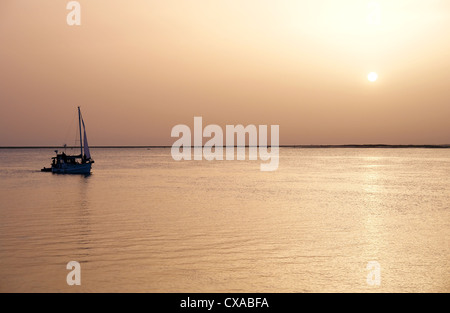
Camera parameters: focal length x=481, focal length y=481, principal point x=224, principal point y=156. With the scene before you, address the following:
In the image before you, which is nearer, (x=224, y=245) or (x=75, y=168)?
(x=224, y=245)

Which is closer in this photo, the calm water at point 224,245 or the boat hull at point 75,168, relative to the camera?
the calm water at point 224,245

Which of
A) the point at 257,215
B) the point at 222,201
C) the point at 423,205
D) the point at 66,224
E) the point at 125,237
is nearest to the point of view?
the point at 125,237

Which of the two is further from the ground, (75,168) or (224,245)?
(75,168)

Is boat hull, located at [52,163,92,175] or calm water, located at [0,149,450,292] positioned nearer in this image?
calm water, located at [0,149,450,292]

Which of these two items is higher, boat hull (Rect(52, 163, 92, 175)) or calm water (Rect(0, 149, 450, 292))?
boat hull (Rect(52, 163, 92, 175))

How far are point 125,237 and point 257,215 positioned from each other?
11206 millimetres

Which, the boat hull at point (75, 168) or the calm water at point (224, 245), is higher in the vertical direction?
the boat hull at point (75, 168)
